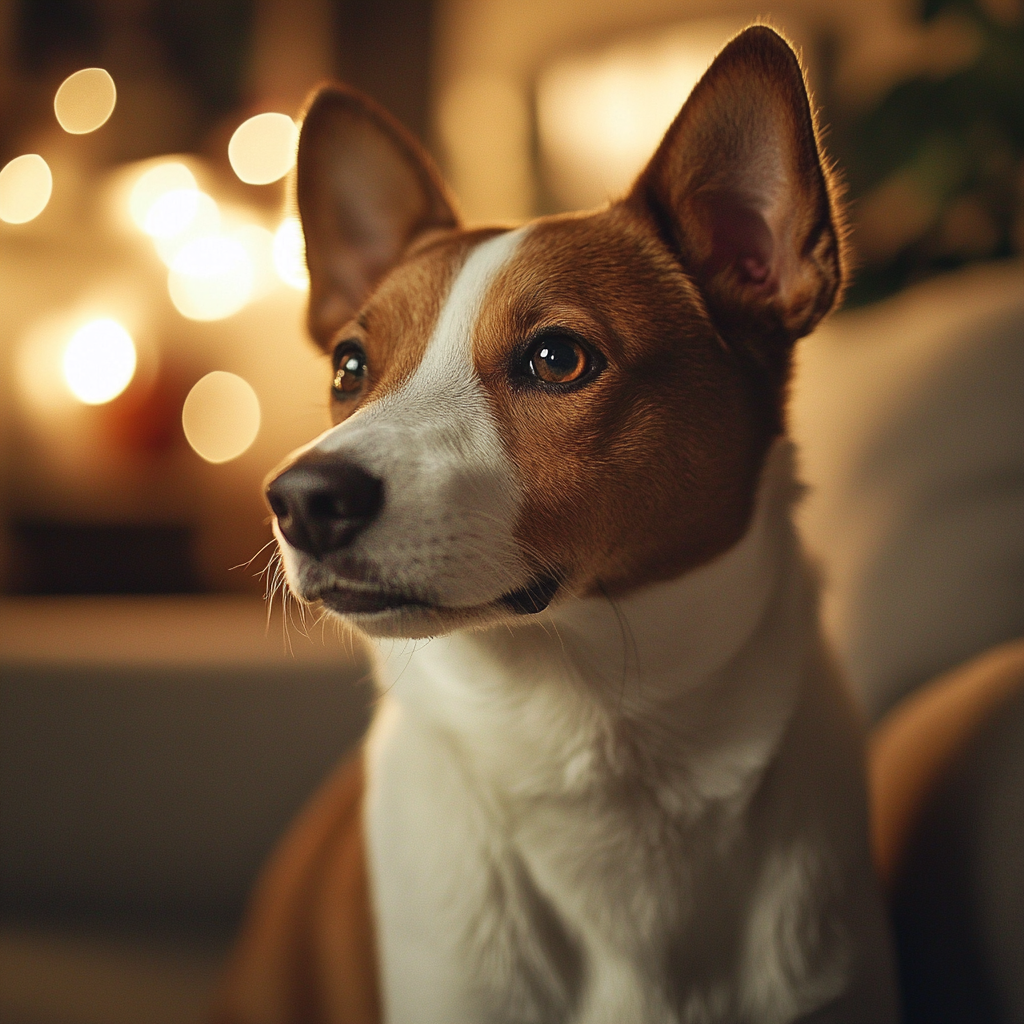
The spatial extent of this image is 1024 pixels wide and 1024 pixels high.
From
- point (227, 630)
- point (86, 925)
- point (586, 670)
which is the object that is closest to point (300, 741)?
point (227, 630)

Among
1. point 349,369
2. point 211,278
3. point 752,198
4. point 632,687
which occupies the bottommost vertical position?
point 632,687

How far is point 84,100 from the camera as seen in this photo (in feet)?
11.2

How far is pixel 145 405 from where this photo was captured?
3.46 metres

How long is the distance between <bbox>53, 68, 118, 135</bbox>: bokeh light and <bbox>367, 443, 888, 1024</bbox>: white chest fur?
132 inches

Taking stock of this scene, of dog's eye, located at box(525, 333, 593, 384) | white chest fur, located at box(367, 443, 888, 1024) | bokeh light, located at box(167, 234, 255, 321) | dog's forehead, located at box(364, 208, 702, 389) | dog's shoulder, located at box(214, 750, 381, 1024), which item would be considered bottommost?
dog's shoulder, located at box(214, 750, 381, 1024)

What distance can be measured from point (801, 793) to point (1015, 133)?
190 centimetres

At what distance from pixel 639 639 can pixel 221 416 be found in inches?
115

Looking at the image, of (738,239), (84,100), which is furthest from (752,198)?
(84,100)

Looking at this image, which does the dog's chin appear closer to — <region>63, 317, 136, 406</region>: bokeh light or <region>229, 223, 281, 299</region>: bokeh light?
<region>229, 223, 281, 299</region>: bokeh light

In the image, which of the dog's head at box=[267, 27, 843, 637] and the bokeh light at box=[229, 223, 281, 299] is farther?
the bokeh light at box=[229, 223, 281, 299]

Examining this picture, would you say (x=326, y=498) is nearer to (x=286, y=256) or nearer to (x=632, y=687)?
(x=632, y=687)

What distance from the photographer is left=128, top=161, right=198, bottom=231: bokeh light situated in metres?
3.16

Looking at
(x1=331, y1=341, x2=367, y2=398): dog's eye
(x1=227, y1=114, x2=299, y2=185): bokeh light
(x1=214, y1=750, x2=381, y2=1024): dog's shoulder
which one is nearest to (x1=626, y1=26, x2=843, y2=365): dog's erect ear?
(x1=331, y1=341, x2=367, y2=398): dog's eye

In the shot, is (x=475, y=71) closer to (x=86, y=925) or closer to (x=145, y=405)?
(x=145, y=405)
